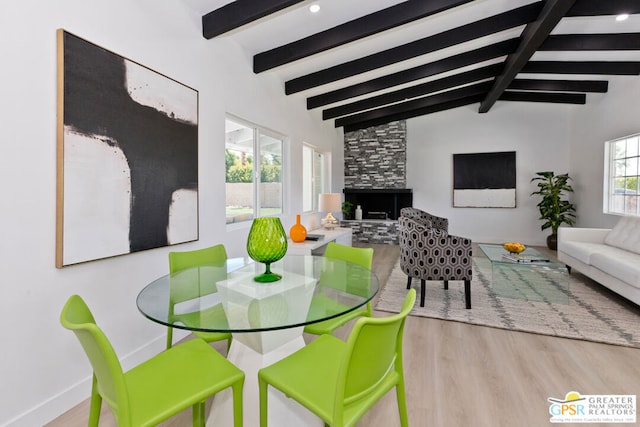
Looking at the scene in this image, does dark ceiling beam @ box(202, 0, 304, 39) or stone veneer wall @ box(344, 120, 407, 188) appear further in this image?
stone veneer wall @ box(344, 120, 407, 188)

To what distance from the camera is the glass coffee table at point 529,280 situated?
10.5 feet

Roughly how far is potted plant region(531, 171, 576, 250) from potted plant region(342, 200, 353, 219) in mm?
3626

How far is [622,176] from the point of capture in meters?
4.82

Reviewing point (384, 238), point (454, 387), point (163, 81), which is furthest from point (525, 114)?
point (163, 81)

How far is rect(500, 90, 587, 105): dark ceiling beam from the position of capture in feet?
18.8

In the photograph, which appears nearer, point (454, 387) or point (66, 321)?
point (66, 321)

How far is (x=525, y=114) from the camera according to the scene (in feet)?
21.1

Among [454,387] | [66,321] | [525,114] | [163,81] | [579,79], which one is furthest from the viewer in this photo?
[525,114]

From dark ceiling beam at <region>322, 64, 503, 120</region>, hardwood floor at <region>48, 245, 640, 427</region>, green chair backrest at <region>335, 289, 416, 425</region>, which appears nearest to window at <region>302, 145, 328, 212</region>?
→ dark ceiling beam at <region>322, 64, 503, 120</region>

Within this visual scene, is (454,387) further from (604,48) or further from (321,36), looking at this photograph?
(604,48)

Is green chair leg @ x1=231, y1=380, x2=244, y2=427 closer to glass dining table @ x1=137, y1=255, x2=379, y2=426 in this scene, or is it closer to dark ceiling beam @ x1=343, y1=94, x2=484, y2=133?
glass dining table @ x1=137, y1=255, x2=379, y2=426

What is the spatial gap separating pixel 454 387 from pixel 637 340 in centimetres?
173

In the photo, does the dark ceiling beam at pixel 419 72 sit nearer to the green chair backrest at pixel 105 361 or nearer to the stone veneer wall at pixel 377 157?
the stone veneer wall at pixel 377 157

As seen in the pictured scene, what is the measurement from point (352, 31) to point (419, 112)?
164 inches
